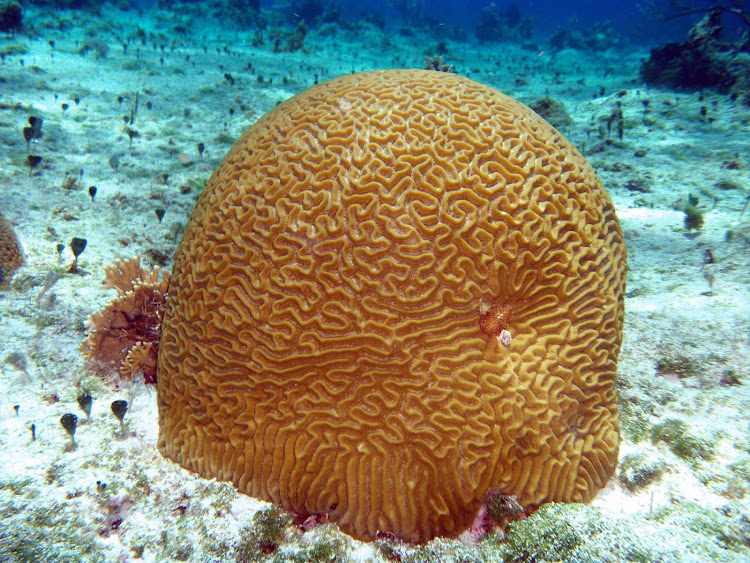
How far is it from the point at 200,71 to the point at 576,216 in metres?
13.3

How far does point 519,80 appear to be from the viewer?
15.1m

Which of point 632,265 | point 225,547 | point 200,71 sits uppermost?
point 200,71

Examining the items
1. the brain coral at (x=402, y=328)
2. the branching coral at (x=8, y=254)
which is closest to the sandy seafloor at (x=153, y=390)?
the branching coral at (x=8, y=254)

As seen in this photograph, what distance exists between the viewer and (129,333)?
3.62 meters

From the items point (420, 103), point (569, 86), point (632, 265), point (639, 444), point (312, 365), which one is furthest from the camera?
point (569, 86)

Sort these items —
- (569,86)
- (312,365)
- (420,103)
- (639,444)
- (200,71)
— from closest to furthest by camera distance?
(312,365) → (639,444) → (420,103) → (200,71) → (569,86)

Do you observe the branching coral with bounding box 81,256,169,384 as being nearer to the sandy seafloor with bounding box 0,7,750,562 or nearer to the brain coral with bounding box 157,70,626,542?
the sandy seafloor with bounding box 0,7,750,562

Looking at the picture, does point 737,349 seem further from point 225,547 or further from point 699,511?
point 225,547

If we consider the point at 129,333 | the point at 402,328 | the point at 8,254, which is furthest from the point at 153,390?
the point at 8,254

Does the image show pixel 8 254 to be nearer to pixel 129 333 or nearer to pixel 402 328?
pixel 129 333

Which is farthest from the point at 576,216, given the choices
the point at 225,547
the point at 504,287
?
the point at 225,547

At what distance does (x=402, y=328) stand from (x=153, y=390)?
7.69 ft

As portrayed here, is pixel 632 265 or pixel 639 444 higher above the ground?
pixel 632 265

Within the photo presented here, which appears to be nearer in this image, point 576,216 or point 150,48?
point 576,216
